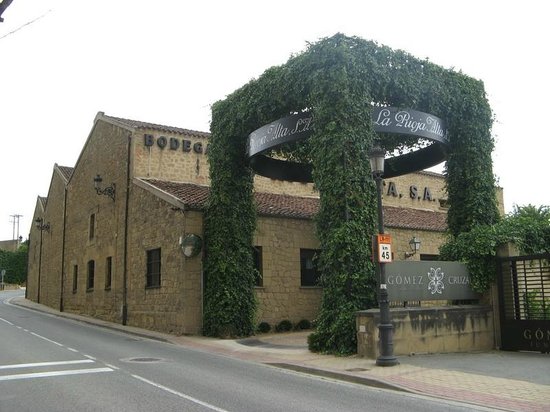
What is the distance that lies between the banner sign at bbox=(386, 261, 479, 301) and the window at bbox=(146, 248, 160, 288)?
32.7 feet

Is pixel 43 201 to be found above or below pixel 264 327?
above

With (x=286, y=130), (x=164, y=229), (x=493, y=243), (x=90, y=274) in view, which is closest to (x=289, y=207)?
(x=164, y=229)

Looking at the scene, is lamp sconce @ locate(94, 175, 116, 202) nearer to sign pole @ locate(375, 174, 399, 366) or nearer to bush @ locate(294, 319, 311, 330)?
bush @ locate(294, 319, 311, 330)

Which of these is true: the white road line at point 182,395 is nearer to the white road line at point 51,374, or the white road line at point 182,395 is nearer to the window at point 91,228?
the white road line at point 51,374

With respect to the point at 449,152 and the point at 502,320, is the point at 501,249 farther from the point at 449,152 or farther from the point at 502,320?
the point at 449,152

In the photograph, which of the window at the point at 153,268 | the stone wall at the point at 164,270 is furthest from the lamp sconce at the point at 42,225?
the window at the point at 153,268

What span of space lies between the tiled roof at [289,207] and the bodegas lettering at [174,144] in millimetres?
1907

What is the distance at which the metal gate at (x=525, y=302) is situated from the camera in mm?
13031

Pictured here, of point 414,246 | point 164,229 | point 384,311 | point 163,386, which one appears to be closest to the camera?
point 163,386

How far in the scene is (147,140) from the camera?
2405 centimetres

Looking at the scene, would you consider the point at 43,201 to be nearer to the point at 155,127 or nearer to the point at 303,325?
the point at 155,127

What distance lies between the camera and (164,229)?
19.8 metres

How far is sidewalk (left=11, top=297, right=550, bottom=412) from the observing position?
8234mm

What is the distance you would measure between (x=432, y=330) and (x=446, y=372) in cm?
272
